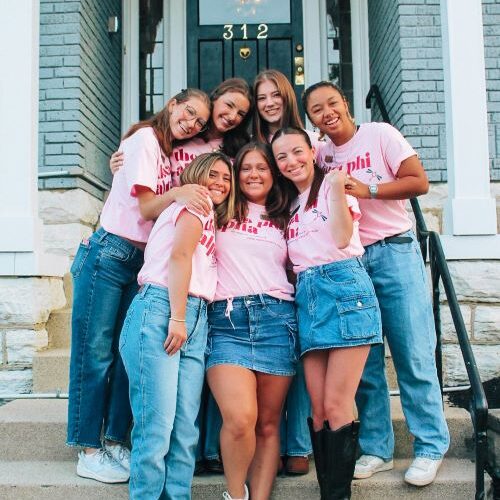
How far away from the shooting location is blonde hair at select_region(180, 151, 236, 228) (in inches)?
93.2

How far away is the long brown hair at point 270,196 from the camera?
246 cm

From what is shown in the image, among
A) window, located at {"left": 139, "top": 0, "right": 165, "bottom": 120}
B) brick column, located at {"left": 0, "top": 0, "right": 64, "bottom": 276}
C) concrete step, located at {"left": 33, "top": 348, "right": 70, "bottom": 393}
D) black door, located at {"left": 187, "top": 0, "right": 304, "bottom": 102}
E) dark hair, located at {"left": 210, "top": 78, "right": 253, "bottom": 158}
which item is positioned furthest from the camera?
window, located at {"left": 139, "top": 0, "right": 165, "bottom": 120}

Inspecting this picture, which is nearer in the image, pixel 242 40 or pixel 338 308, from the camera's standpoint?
pixel 338 308

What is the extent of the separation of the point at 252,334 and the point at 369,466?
81 centimetres

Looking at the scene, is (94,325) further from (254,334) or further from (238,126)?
(238,126)

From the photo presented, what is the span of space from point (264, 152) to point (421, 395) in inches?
48.9

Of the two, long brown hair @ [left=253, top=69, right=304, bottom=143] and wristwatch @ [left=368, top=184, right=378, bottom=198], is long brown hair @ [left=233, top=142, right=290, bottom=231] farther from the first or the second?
wristwatch @ [left=368, top=184, right=378, bottom=198]

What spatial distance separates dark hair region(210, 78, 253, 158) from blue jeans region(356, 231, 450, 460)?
771 millimetres

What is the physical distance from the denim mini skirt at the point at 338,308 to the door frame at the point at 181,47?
131 inches

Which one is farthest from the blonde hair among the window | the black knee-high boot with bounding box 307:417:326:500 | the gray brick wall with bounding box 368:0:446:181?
the window

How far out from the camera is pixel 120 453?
2.56 metres

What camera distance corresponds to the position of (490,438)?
2.65m

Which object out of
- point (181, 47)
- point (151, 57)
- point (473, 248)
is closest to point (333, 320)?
point (473, 248)

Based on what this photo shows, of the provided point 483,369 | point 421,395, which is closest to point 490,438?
point 421,395
